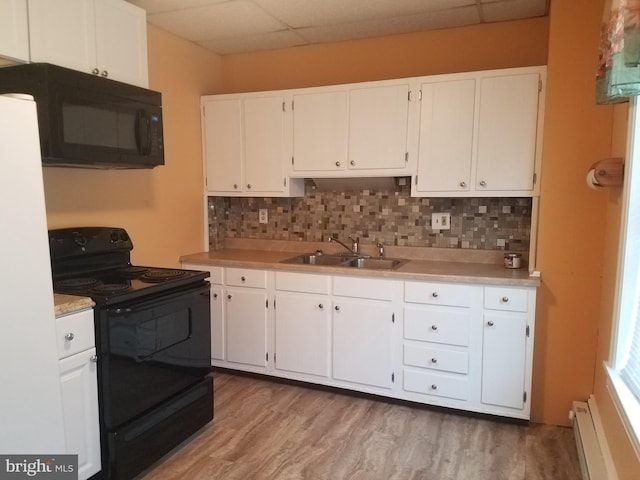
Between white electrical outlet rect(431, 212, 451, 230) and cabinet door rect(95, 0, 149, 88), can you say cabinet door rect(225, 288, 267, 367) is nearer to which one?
white electrical outlet rect(431, 212, 451, 230)

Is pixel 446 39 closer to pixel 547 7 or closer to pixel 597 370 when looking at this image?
pixel 547 7

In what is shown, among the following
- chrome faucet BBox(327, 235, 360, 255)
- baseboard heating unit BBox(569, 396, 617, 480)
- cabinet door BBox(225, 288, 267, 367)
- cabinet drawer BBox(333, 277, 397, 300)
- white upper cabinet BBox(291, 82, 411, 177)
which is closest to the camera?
baseboard heating unit BBox(569, 396, 617, 480)

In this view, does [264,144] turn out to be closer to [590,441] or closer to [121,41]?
[121,41]

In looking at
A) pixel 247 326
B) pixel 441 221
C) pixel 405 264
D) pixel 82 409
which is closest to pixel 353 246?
pixel 405 264

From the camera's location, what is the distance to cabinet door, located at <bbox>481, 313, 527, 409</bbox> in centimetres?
253

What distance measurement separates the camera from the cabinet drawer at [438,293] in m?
2.61

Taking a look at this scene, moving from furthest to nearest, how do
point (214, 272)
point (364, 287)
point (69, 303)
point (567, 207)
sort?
1. point (214, 272)
2. point (364, 287)
3. point (567, 207)
4. point (69, 303)

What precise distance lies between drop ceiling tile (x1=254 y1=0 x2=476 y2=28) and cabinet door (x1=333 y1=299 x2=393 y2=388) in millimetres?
1818

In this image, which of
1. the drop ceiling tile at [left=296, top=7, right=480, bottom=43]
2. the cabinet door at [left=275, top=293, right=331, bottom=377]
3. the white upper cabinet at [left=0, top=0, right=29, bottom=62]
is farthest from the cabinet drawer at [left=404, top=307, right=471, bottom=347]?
the white upper cabinet at [left=0, top=0, right=29, bottom=62]

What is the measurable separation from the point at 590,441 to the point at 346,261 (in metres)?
1.80

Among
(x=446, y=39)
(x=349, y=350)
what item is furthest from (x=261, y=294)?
(x=446, y=39)

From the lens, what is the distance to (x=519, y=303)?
2.51m

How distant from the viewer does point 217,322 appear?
3275mm

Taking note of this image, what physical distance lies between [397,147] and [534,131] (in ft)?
2.66
